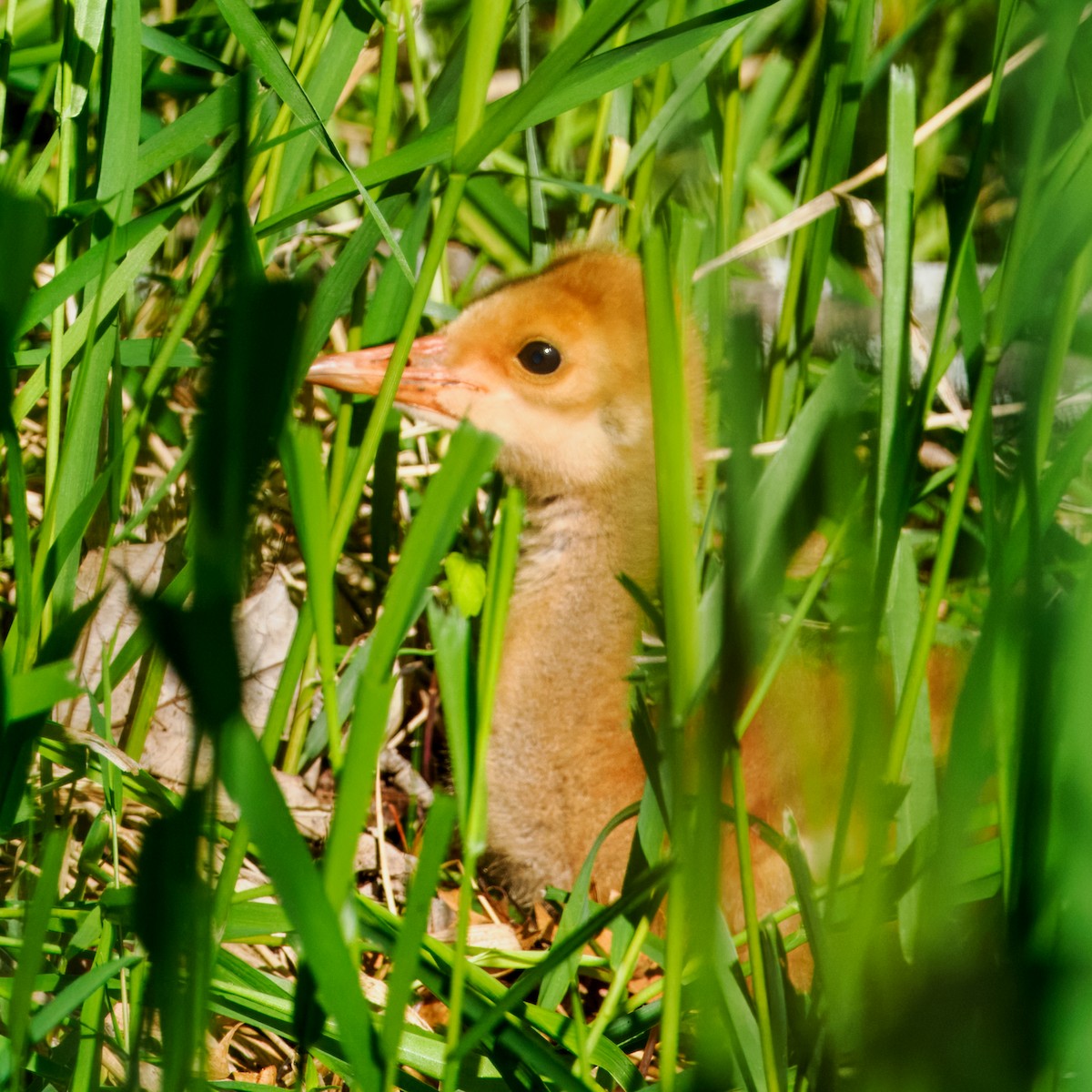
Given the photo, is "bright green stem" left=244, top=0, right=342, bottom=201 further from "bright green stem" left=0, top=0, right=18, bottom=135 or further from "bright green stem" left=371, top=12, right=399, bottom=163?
"bright green stem" left=0, top=0, right=18, bottom=135

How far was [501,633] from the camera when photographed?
799 millimetres

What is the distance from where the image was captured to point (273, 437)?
0.64 m

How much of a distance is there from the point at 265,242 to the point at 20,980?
3.10ft

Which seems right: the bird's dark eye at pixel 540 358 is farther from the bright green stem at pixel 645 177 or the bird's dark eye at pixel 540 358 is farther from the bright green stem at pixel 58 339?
the bright green stem at pixel 58 339

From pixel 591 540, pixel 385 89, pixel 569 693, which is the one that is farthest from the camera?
pixel 591 540

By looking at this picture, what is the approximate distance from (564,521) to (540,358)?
243mm

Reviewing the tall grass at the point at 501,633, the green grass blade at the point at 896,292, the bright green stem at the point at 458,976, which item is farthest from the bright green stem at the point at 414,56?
the bright green stem at the point at 458,976

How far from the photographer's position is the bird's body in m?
1.63

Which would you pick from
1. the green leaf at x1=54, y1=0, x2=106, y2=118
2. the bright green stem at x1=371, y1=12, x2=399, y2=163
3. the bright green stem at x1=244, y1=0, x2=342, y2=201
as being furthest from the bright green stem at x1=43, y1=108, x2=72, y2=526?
the bright green stem at x1=371, y1=12, x2=399, y2=163

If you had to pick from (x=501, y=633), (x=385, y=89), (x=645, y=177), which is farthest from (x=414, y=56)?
(x=501, y=633)

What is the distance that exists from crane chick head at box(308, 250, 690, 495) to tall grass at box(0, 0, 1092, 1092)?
0.19 m

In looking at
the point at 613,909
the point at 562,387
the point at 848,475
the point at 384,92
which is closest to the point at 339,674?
the point at 562,387

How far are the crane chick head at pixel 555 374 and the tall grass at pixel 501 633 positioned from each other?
0.62 feet

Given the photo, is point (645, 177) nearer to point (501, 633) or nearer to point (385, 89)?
point (385, 89)
